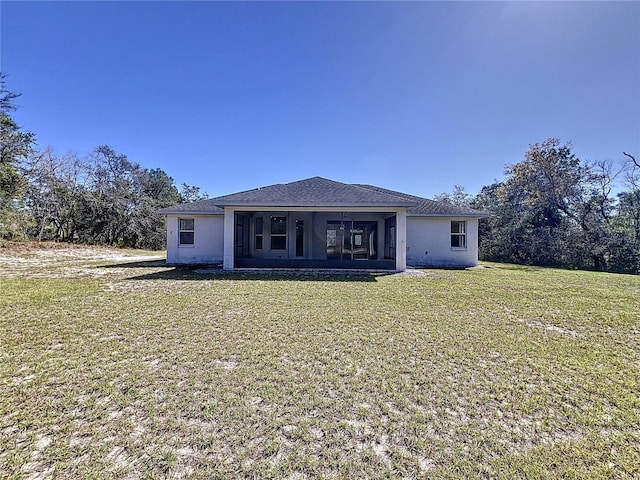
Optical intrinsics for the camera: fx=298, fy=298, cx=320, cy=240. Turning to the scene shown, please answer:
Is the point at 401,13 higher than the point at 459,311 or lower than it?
higher

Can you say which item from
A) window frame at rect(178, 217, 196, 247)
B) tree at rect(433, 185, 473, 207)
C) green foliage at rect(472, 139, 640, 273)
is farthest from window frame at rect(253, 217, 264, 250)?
tree at rect(433, 185, 473, 207)

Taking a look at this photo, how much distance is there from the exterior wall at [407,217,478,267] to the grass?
8.38 m

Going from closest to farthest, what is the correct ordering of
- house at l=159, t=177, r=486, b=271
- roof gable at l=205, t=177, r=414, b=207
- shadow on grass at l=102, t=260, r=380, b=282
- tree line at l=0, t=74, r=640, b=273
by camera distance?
1. shadow on grass at l=102, t=260, r=380, b=282
2. roof gable at l=205, t=177, r=414, b=207
3. house at l=159, t=177, r=486, b=271
4. tree line at l=0, t=74, r=640, b=273

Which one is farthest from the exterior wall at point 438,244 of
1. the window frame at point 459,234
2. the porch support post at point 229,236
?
the porch support post at point 229,236

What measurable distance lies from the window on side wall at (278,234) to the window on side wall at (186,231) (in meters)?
3.90

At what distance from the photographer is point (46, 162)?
25.2 meters

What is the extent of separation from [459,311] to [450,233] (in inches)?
374

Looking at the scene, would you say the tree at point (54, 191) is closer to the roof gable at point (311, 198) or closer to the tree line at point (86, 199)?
the tree line at point (86, 199)

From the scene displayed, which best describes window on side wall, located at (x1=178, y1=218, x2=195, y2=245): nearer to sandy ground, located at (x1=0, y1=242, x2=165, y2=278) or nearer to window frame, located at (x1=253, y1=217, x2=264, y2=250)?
sandy ground, located at (x1=0, y1=242, x2=165, y2=278)

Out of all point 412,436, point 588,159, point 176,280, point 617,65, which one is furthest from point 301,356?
point 588,159

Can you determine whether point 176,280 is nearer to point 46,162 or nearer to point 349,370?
point 349,370

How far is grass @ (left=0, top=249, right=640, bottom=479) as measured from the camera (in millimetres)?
2143

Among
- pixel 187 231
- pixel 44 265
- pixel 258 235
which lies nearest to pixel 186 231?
pixel 187 231

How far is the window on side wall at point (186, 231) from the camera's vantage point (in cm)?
1466
